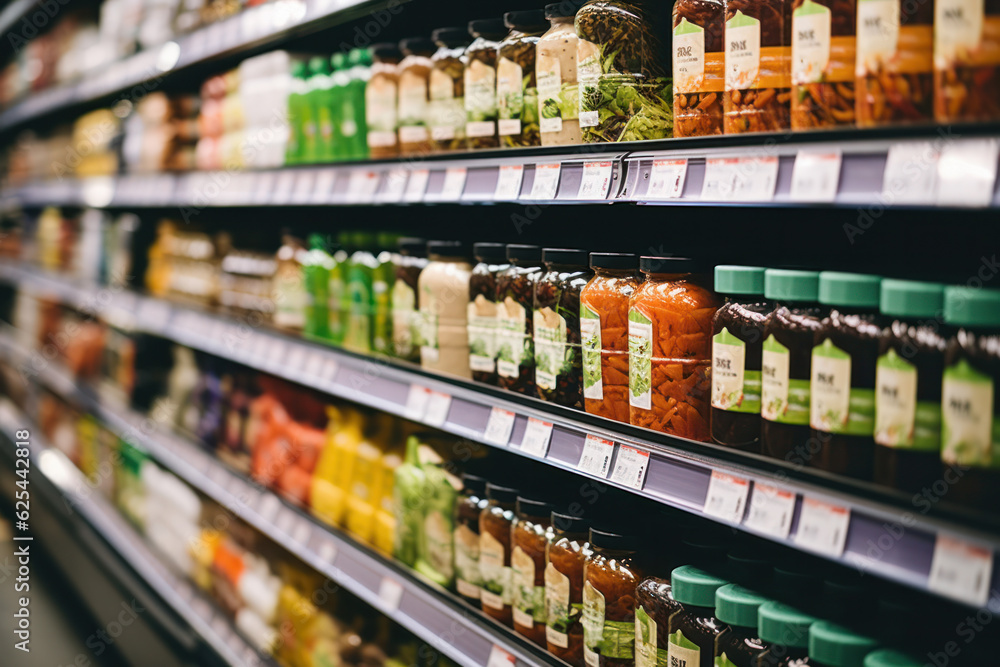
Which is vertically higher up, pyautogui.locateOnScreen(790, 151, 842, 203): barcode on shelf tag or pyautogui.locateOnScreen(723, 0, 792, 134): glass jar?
pyautogui.locateOnScreen(723, 0, 792, 134): glass jar

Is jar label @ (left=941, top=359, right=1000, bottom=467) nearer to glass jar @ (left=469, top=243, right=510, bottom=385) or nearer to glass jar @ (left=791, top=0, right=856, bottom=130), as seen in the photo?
glass jar @ (left=791, top=0, right=856, bottom=130)

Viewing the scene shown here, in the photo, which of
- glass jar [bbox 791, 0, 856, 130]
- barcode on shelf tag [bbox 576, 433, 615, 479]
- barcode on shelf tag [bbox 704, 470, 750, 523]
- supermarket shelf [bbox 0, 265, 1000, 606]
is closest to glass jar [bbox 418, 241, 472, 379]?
supermarket shelf [bbox 0, 265, 1000, 606]

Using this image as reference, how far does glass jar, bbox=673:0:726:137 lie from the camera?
4.18ft

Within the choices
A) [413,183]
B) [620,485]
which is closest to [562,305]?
[620,485]

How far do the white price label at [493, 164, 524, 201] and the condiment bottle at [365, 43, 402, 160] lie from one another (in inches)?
20.5

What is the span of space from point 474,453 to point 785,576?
1012 mm

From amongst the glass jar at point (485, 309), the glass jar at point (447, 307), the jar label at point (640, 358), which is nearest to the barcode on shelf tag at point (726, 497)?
the jar label at point (640, 358)

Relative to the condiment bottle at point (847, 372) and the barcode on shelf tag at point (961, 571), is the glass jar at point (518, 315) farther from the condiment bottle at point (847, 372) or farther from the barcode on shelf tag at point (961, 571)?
the barcode on shelf tag at point (961, 571)

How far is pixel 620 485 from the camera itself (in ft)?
4.46

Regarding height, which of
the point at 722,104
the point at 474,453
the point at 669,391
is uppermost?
the point at 722,104

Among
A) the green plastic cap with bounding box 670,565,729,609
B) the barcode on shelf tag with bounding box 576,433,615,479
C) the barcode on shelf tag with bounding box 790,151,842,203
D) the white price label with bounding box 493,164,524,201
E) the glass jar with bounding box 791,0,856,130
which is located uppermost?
the glass jar with bounding box 791,0,856,130

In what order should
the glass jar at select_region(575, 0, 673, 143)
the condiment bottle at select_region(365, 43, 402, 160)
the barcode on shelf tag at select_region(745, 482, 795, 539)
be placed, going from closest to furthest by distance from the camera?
the barcode on shelf tag at select_region(745, 482, 795, 539) → the glass jar at select_region(575, 0, 673, 143) → the condiment bottle at select_region(365, 43, 402, 160)

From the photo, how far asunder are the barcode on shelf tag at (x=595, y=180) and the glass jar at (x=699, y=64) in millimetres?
128

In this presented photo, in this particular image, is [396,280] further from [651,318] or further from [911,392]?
[911,392]
